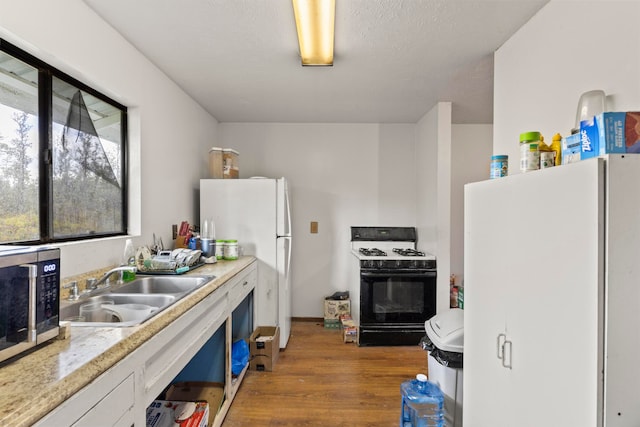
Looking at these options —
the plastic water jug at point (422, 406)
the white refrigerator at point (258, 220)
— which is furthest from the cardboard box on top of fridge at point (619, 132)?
the white refrigerator at point (258, 220)

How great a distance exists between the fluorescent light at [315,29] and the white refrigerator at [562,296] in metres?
1.18

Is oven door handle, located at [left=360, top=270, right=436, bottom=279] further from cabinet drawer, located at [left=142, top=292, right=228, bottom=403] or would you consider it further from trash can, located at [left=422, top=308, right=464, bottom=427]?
cabinet drawer, located at [left=142, top=292, right=228, bottom=403]

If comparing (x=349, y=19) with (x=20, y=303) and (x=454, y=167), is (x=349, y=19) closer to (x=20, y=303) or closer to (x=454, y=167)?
(x=20, y=303)

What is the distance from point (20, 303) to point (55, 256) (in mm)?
155

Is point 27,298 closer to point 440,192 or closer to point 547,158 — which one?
point 547,158

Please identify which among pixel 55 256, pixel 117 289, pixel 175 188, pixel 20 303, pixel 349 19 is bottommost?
pixel 117 289

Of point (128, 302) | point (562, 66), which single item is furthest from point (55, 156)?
point (562, 66)

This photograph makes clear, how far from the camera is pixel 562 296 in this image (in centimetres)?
87

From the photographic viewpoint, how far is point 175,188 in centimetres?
269

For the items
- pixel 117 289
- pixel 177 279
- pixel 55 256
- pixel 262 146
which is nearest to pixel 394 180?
pixel 262 146

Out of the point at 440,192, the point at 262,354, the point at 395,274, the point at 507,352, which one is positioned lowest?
the point at 262,354

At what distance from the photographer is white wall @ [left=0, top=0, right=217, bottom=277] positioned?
1412mm

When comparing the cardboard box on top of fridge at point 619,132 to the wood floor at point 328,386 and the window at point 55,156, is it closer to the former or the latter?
the wood floor at point 328,386

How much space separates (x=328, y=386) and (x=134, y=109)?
2408 millimetres
